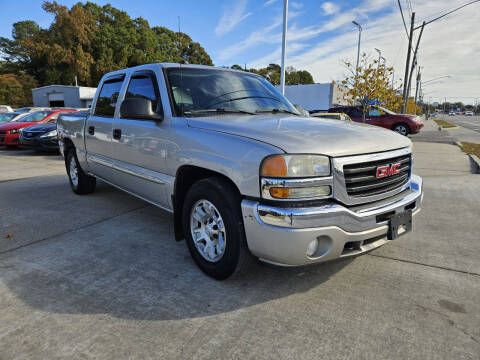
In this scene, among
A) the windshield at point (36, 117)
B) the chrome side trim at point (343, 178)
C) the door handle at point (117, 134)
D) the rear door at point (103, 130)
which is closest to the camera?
the chrome side trim at point (343, 178)

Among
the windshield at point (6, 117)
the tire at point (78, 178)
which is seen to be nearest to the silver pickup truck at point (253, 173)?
the tire at point (78, 178)

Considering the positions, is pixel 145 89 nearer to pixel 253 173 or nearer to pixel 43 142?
pixel 253 173

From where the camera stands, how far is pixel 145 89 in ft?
12.0

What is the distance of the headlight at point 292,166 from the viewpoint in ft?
7.25

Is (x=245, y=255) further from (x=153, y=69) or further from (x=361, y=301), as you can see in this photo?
(x=153, y=69)

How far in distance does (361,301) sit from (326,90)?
96.1 ft

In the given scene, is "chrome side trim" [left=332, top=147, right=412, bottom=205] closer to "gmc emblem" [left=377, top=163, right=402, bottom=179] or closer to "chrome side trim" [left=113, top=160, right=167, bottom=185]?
"gmc emblem" [left=377, top=163, right=402, bottom=179]

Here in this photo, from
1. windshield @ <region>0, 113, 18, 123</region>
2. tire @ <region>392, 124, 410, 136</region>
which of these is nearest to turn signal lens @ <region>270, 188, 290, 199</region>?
tire @ <region>392, 124, 410, 136</region>

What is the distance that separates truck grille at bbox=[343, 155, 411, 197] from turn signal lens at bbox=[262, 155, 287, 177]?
18.0 inches

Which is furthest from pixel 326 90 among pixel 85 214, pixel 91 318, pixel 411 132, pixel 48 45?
pixel 48 45

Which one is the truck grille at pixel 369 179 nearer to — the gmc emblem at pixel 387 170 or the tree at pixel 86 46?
the gmc emblem at pixel 387 170

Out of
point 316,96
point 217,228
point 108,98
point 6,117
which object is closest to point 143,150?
point 217,228

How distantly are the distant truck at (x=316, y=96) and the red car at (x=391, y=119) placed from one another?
38.3 feet

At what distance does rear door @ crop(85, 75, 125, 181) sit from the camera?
425 centimetres
